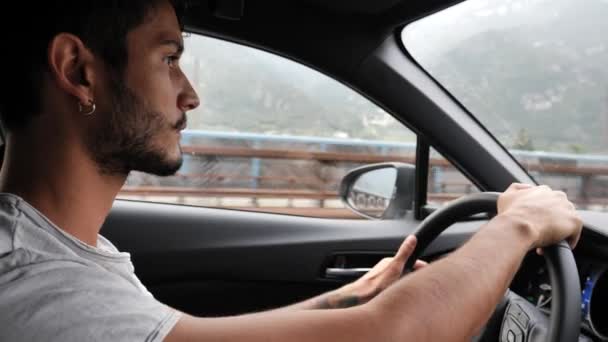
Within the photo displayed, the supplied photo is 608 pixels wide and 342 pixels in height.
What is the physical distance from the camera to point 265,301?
260 cm

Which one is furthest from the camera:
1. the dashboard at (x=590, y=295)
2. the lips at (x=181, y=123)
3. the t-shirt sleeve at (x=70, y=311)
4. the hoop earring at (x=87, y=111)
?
the dashboard at (x=590, y=295)

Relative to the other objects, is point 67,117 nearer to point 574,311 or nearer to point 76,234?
point 76,234

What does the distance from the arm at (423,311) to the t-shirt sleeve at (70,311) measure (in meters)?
0.05

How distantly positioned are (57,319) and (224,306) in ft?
5.94

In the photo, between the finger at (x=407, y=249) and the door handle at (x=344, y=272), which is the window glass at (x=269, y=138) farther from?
the finger at (x=407, y=249)

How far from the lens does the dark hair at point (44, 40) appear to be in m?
1.09

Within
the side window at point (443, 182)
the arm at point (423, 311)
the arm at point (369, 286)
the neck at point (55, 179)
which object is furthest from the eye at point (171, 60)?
the side window at point (443, 182)

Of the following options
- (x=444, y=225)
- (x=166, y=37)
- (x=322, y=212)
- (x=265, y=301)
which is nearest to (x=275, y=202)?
(x=322, y=212)

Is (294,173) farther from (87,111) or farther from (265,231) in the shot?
(87,111)

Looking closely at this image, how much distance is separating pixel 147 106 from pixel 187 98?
15 centimetres

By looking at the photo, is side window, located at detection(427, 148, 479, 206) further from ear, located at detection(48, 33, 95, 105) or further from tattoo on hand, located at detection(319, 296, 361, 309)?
ear, located at detection(48, 33, 95, 105)

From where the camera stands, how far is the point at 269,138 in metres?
4.06

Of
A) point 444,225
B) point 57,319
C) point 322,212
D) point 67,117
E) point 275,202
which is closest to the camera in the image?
point 57,319

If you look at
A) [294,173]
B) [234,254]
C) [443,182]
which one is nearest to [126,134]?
[234,254]
